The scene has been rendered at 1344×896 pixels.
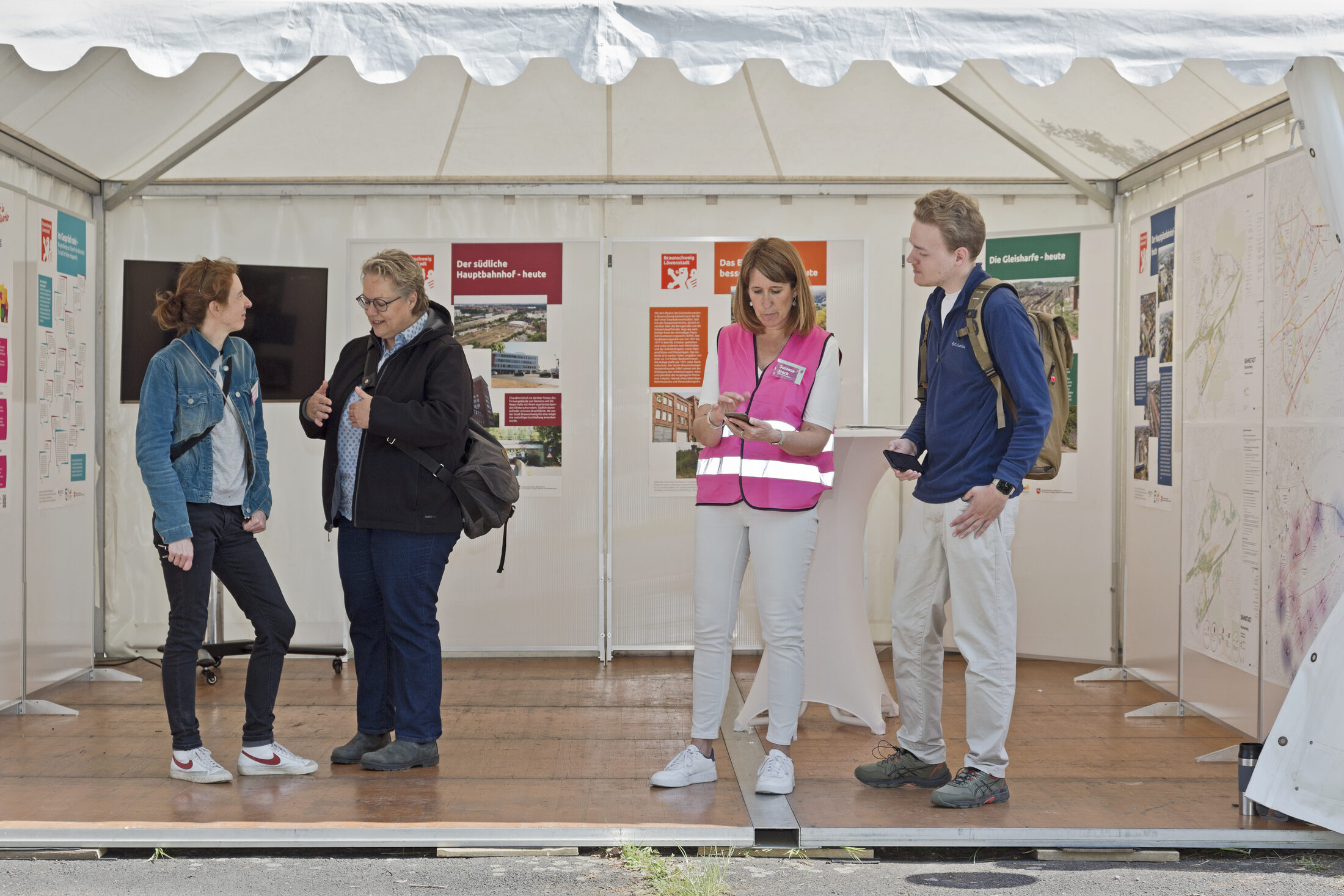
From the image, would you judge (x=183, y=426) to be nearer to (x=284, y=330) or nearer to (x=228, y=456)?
(x=228, y=456)

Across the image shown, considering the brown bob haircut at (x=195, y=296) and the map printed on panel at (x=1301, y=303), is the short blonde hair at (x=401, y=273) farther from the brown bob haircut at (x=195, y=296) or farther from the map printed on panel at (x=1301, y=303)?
the map printed on panel at (x=1301, y=303)

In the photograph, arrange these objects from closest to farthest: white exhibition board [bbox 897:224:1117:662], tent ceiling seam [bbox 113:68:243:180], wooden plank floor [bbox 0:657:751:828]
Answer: wooden plank floor [bbox 0:657:751:828], tent ceiling seam [bbox 113:68:243:180], white exhibition board [bbox 897:224:1117:662]

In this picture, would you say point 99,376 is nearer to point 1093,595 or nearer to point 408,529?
point 408,529

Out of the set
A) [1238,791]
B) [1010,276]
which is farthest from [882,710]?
[1010,276]

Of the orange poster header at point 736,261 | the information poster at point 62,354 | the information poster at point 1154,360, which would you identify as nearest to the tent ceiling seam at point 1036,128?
the information poster at point 1154,360

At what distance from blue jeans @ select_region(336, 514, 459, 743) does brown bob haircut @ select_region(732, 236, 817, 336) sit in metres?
1.15

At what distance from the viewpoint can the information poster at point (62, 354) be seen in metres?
4.77

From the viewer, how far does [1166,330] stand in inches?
190

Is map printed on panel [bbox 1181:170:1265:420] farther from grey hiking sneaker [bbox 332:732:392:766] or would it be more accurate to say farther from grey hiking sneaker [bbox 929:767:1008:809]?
grey hiking sneaker [bbox 332:732:392:766]

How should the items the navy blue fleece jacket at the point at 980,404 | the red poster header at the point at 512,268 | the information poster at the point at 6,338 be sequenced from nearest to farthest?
the navy blue fleece jacket at the point at 980,404 < the information poster at the point at 6,338 < the red poster header at the point at 512,268

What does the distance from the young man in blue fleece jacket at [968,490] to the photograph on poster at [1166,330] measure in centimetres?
178

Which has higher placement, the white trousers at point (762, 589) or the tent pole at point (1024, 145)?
the tent pole at point (1024, 145)

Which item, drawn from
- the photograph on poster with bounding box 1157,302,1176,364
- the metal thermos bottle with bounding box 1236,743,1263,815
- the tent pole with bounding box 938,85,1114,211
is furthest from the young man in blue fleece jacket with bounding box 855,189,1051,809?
the tent pole with bounding box 938,85,1114,211

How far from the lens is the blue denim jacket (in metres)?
3.35
